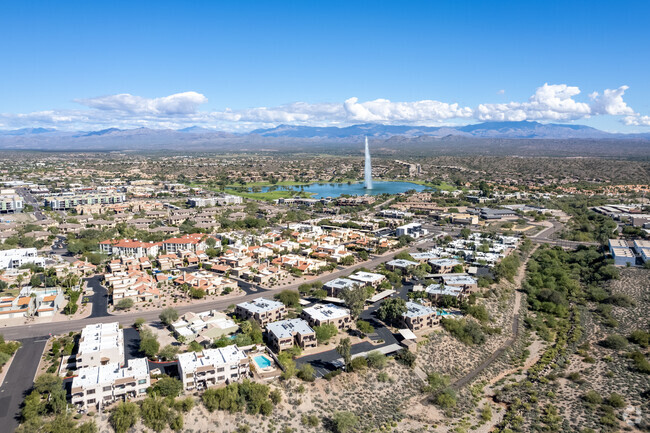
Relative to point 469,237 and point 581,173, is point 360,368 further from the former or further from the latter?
point 581,173

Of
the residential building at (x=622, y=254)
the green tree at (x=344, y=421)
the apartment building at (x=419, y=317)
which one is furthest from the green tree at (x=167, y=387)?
the residential building at (x=622, y=254)

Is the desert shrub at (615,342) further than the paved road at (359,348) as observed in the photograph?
Yes

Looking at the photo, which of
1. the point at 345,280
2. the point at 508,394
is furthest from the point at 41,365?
the point at 508,394

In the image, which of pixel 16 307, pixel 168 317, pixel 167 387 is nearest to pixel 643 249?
pixel 168 317

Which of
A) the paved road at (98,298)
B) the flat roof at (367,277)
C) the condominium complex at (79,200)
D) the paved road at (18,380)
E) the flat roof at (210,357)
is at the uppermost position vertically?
the condominium complex at (79,200)

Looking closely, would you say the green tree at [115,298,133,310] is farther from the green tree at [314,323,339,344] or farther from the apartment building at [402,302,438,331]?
the apartment building at [402,302,438,331]

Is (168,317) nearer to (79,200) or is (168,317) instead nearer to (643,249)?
(643,249)

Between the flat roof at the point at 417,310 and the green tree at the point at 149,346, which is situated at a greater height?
the green tree at the point at 149,346

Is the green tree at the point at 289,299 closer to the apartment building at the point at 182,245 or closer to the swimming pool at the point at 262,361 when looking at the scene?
the swimming pool at the point at 262,361
